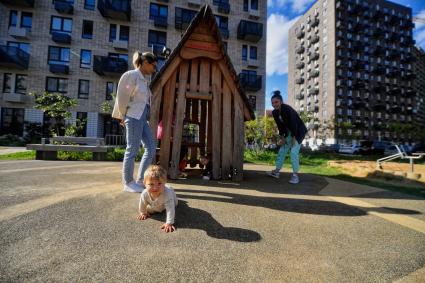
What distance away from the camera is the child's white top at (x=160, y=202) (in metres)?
2.18

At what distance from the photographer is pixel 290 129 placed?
16.7 ft

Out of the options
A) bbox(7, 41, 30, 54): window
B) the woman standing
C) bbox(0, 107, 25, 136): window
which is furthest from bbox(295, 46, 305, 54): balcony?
the woman standing

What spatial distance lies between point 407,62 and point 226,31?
207ft

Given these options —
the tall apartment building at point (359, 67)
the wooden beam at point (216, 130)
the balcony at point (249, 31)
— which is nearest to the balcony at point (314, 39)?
the tall apartment building at point (359, 67)

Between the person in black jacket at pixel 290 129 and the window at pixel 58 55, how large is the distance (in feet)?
77.5

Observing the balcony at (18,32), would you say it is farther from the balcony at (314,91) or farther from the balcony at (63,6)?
the balcony at (314,91)

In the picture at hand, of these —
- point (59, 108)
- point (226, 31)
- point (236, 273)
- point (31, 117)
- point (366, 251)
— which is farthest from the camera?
point (226, 31)

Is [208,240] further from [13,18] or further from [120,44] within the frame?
[13,18]

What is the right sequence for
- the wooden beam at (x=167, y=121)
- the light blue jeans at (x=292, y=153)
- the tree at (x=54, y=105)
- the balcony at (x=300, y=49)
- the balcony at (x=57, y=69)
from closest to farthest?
the wooden beam at (x=167, y=121)
the light blue jeans at (x=292, y=153)
the tree at (x=54, y=105)
the balcony at (x=57, y=69)
the balcony at (x=300, y=49)

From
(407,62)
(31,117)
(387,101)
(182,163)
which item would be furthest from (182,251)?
(407,62)

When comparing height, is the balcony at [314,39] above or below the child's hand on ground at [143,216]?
above

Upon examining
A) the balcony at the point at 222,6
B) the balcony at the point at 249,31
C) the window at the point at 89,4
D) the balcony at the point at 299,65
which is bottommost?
the balcony at the point at 249,31

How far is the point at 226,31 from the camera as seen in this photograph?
24.4 metres

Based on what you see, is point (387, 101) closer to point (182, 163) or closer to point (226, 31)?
point (226, 31)
